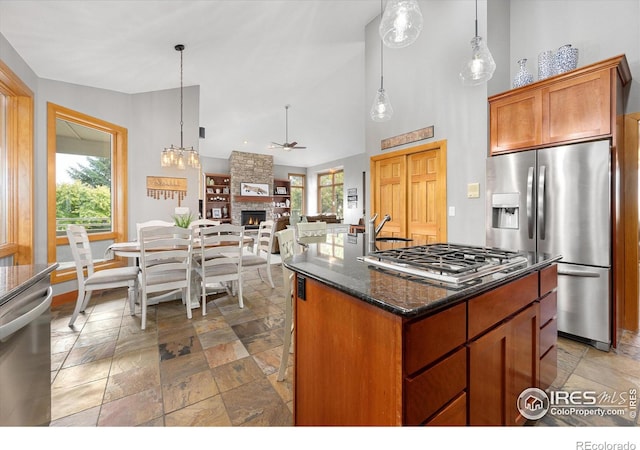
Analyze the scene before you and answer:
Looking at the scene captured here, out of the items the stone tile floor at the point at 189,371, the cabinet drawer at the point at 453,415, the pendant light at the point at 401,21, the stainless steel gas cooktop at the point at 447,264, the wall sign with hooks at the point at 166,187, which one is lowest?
the stone tile floor at the point at 189,371

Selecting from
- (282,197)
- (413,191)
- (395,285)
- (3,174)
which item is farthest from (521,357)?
(282,197)

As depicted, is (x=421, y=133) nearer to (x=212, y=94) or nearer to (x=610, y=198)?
(x=610, y=198)

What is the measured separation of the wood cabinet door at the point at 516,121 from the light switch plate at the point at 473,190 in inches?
14.1

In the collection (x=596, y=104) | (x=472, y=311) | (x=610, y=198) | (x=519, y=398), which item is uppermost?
(x=596, y=104)

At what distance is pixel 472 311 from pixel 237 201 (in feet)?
32.2

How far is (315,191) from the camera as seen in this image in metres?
11.9

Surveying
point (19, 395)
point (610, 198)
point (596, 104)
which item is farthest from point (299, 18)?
point (19, 395)

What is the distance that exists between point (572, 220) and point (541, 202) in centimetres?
26

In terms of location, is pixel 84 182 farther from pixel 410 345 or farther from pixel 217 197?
pixel 217 197

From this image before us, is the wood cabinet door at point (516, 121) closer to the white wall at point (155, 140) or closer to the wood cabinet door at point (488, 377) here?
the wood cabinet door at point (488, 377)

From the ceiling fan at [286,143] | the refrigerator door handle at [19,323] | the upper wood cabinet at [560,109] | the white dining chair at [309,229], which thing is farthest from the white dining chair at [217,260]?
the ceiling fan at [286,143]

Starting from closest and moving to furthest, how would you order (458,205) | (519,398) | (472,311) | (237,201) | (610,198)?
(472,311), (519,398), (610,198), (458,205), (237,201)

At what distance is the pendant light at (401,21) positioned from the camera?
1689 mm

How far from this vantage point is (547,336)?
1522 millimetres
